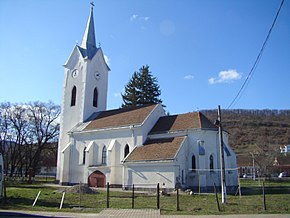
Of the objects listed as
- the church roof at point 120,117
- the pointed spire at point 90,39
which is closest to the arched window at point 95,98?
the church roof at point 120,117

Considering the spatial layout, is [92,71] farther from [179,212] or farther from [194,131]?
[179,212]

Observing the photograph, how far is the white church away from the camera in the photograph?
2973cm

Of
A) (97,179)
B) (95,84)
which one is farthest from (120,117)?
(95,84)

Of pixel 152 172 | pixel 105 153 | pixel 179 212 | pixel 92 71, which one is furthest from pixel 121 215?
pixel 92 71

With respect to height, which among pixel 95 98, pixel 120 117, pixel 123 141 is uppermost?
pixel 95 98

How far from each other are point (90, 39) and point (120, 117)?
50.3 ft

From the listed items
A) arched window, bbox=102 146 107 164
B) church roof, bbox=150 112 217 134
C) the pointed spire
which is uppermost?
the pointed spire

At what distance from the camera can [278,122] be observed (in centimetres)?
10156

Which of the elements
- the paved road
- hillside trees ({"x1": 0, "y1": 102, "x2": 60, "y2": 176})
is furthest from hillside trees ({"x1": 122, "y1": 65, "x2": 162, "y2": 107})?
the paved road

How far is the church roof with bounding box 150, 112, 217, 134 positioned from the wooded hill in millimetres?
71275

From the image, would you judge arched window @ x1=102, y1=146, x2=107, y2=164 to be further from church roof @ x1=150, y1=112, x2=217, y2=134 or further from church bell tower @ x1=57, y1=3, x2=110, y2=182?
church bell tower @ x1=57, y1=3, x2=110, y2=182

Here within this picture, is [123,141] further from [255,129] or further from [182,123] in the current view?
[255,129]

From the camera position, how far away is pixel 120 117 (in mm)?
37188

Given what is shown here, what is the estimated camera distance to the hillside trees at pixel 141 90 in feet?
203
